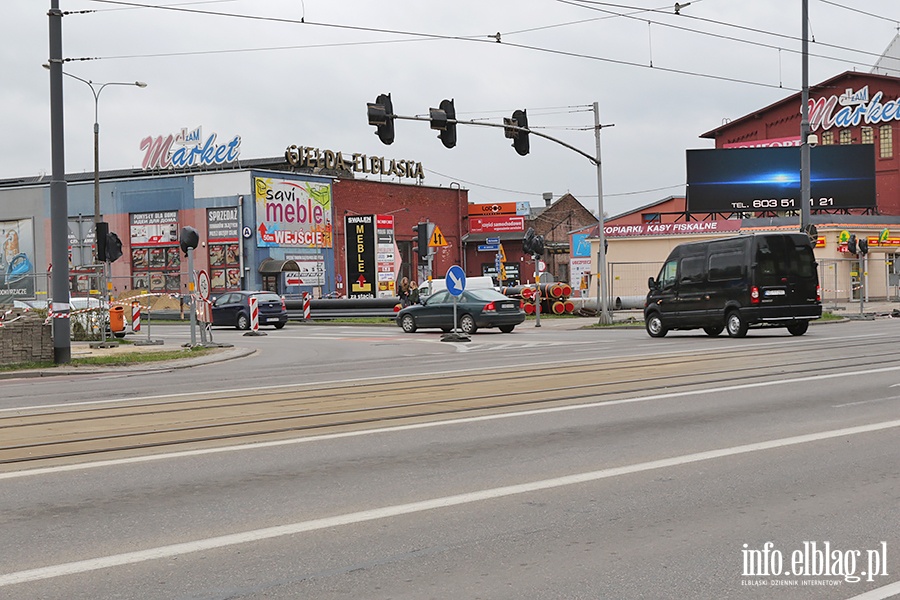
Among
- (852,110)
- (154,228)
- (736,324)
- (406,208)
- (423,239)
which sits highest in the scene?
(852,110)

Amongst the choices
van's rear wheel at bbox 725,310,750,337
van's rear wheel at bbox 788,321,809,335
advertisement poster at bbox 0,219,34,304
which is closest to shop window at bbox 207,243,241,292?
advertisement poster at bbox 0,219,34,304

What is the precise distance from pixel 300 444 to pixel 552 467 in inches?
99.8

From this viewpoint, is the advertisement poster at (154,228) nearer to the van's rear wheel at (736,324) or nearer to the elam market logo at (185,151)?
the elam market logo at (185,151)

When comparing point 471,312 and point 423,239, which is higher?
point 423,239

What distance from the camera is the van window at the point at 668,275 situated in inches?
1019

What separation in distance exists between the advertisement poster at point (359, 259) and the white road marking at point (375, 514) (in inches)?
2225

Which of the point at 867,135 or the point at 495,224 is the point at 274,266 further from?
the point at 867,135

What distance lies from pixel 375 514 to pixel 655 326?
20.8 m

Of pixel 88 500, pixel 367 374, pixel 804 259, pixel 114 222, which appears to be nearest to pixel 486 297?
pixel 804 259

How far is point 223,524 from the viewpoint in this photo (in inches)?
250

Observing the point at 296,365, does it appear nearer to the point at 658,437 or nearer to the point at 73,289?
the point at 658,437

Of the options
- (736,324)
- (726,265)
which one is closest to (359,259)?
(726,265)

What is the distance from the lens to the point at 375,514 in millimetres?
6523

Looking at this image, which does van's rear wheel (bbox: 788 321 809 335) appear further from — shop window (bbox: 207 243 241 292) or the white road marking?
shop window (bbox: 207 243 241 292)
